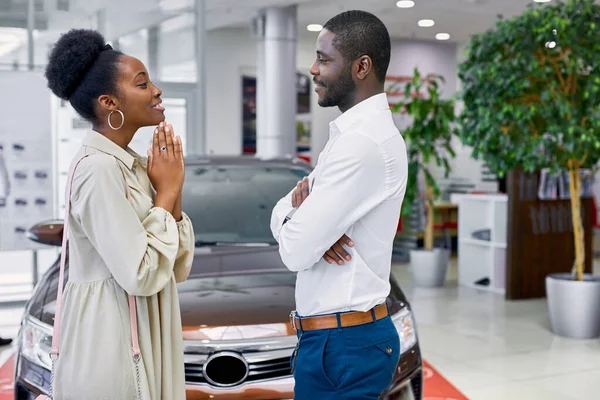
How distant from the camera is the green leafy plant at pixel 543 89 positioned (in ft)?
15.9

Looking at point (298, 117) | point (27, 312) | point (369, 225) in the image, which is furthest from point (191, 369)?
point (298, 117)

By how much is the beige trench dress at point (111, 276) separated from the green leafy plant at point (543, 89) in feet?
12.9

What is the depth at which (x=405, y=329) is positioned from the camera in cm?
249

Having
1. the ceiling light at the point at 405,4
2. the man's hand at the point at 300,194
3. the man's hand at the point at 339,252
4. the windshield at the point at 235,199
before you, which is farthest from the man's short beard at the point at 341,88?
the ceiling light at the point at 405,4

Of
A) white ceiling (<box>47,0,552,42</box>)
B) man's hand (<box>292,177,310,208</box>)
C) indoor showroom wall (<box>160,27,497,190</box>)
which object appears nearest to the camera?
man's hand (<box>292,177,310,208</box>)

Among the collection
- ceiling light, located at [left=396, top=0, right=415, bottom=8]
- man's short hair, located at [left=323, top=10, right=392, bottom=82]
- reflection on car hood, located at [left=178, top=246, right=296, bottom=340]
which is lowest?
reflection on car hood, located at [left=178, top=246, right=296, bottom=340]

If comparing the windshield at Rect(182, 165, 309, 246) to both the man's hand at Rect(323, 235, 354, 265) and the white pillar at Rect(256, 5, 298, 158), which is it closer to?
the man's hand at Rect(323, 235, 354, 265)

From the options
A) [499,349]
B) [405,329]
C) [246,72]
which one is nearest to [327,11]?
[246,72]

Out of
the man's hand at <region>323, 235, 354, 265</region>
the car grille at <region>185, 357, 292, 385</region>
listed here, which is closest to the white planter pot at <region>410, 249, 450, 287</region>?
the car grille at <region>185, 357, 292, 385</region>

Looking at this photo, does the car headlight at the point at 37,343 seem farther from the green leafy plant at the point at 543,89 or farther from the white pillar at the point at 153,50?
the white pillar at the point at 153,50

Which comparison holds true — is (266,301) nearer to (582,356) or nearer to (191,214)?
(191,214)

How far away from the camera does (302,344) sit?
1.58 metres

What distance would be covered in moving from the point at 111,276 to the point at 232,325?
0.88m

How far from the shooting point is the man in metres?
1.45
